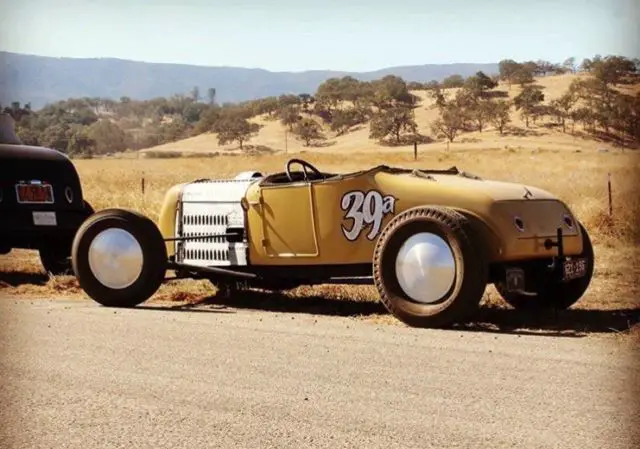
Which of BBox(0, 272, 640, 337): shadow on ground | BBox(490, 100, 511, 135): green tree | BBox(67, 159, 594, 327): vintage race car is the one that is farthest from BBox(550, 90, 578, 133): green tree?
BBox(67, 159, 594, 327): vintage race car

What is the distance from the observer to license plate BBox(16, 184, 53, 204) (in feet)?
35.9

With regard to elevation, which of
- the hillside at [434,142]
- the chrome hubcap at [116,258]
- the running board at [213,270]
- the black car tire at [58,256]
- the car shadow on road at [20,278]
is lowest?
the hillside at [434,142]

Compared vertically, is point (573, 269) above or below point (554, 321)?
above

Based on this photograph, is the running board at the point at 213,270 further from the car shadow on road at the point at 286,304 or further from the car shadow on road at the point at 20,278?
the car shadow on road at the point at 20,278

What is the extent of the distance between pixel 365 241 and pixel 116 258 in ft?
7.70

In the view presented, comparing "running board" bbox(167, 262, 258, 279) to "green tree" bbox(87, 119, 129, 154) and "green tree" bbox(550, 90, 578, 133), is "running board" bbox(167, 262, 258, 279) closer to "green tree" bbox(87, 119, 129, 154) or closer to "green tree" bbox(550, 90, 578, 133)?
"green tree" bbox(87, 119, 129, 154)

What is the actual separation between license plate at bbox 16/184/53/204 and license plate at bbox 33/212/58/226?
14 centimetres

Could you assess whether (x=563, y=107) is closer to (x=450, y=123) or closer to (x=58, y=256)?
(x=450, y=123)

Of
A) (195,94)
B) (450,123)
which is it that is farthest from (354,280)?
(195,94)

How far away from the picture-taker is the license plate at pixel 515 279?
7730 millimetres

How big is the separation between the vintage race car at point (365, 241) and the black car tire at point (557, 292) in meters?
0.01

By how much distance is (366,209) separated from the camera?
8.27 metres

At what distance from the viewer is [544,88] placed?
3563 inches

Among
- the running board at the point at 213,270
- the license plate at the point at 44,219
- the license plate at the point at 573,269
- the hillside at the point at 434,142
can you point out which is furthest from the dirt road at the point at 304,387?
the hillside at the point at 434,142
